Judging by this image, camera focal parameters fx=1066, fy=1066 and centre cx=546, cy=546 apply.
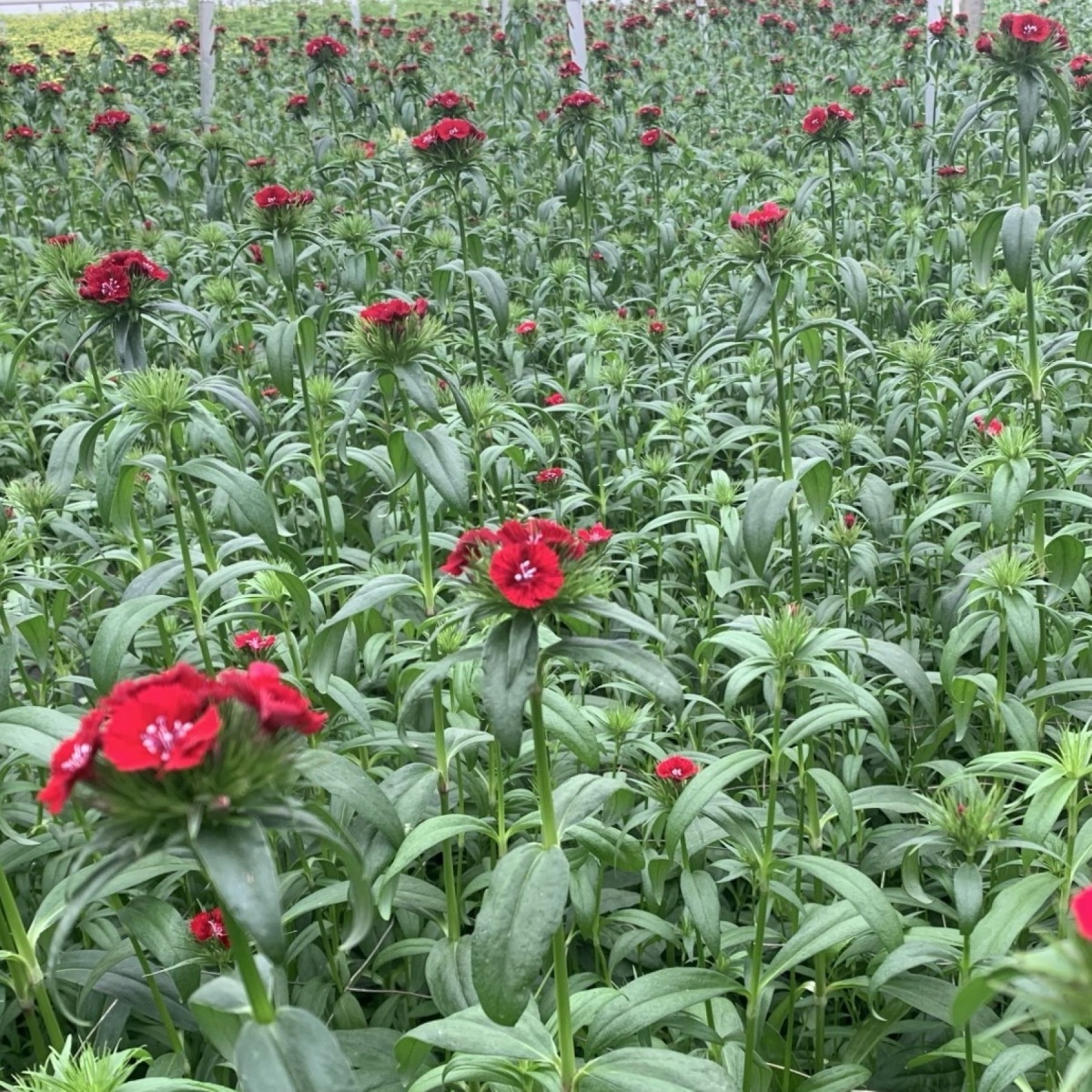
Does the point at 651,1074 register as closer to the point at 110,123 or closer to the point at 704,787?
the point at 704,787

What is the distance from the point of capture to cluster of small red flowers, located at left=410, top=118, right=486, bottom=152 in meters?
3.87

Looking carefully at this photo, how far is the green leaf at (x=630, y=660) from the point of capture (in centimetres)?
129

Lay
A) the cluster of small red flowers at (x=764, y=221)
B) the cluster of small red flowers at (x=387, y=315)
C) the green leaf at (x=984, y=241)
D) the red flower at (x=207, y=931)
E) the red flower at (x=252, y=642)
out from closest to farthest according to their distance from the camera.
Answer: the red flower at (x=207, y=931)
the cluster of small red flowers at (x=387, y=315)
the red flower at (x=252, y=642)
the cluster of small red flowers at (x=764, y=221)
the green leaf at (x=984, y=241)

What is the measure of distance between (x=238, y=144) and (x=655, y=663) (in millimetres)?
8837

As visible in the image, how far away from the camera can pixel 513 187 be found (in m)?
7.33

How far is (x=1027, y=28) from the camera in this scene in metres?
2.81

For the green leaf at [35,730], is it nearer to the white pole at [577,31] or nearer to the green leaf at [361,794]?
the green leaf at [361,794]

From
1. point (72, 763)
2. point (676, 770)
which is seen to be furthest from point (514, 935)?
point (676, 770)

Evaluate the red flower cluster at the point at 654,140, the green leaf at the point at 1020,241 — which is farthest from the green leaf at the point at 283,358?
the red flower cluster at the point at 654,140

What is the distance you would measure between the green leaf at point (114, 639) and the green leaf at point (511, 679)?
92 cm

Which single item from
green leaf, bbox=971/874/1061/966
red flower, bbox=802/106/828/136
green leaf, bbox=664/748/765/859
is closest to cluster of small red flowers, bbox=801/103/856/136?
red flower, bbox=802/106/828/136

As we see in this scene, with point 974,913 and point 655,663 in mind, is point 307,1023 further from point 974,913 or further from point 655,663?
point 974,913

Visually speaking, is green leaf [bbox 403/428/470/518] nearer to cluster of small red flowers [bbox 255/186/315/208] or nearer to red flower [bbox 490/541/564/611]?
red flower [bbox 490/541/564/611]

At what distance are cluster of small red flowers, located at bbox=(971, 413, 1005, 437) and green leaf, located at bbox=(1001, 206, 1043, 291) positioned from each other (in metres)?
0.46
